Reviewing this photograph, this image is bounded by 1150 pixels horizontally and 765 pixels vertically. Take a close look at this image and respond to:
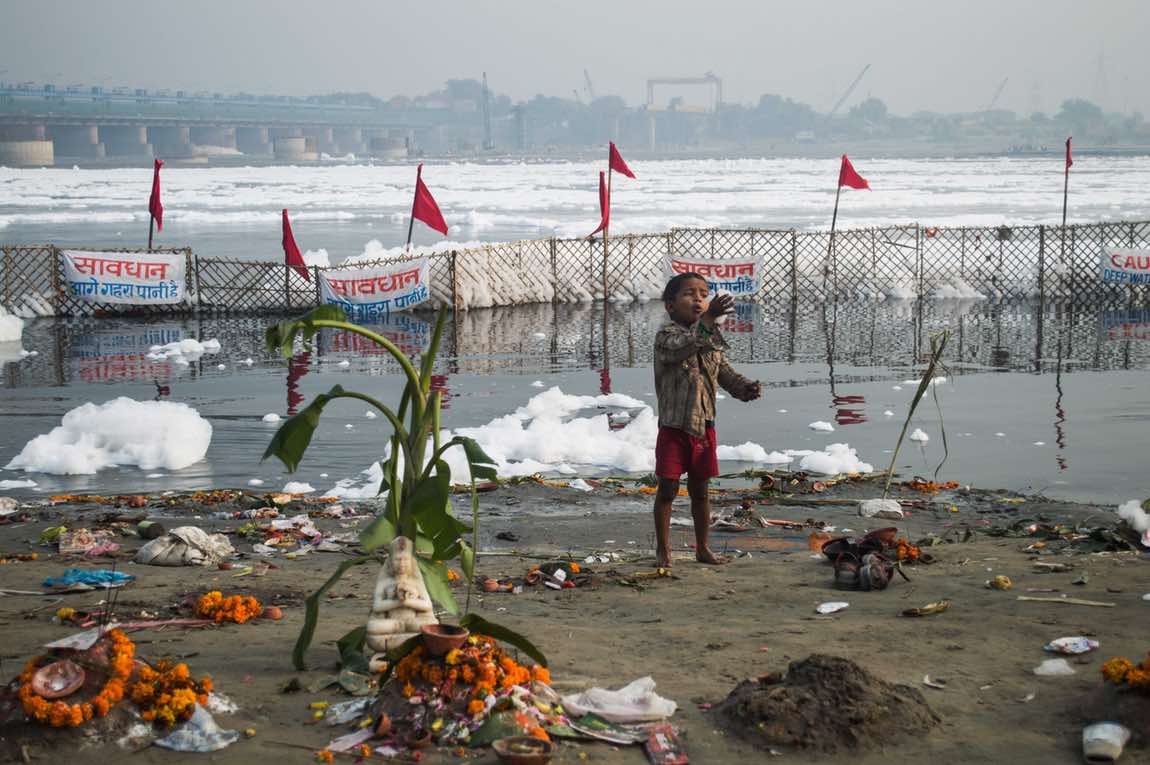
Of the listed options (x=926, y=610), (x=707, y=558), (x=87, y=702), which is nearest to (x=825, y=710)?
(x=926, y=610)

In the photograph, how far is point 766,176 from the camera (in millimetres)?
99312

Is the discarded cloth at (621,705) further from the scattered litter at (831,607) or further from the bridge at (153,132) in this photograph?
the bridge at (153,132)

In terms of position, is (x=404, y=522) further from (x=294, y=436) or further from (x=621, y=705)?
(x=621, y=705)

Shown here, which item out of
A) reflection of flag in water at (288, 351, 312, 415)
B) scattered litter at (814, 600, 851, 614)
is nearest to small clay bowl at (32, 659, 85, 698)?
scattered litter at (814, 600, 851, 614)

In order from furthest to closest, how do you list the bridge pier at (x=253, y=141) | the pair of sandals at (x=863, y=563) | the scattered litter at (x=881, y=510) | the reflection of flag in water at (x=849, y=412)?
the bridge pier at (x=253, y=141) < the reflection of flag in water at (x=849, y=412) < the scattered litter at (x=881, y=510) < the pair of sandals at (x=863, y=563)

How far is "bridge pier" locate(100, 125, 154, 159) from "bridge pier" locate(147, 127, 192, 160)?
2883 millimetres

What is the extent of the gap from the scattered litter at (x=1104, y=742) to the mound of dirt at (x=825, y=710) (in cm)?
51

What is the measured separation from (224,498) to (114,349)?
10.1m

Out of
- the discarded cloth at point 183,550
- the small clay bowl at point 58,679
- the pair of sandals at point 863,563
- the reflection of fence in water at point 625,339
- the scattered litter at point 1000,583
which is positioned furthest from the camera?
the reflection of fence in water at point 625,339

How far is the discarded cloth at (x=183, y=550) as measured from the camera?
7113 millimetres

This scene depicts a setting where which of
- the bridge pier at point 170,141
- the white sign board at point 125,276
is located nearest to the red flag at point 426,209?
the white sign board at point 125,276

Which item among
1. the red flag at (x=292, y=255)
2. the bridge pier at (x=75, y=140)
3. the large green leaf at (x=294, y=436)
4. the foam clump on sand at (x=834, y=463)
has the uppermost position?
the bridge pier at (x=75, y=140)

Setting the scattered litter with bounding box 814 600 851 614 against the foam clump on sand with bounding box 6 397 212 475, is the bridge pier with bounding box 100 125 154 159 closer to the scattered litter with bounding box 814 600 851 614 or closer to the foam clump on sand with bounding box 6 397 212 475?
the foam clump on sand with bounding box 6 397 212 475

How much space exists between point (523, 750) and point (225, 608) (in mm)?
2394
